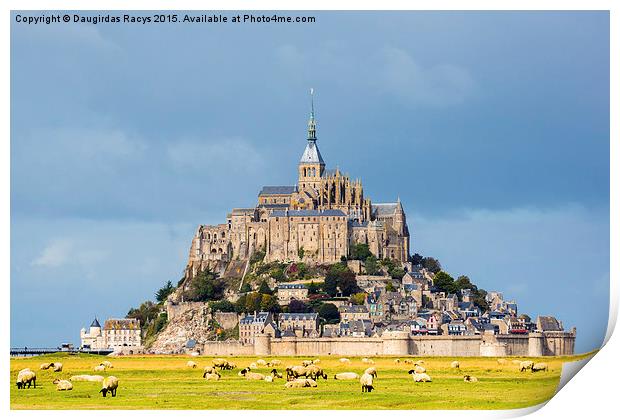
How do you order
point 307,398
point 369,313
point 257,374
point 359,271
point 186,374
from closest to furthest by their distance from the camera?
point 307,398 → point 257,374 → point 186,374 → point 369,313 → point 359,271

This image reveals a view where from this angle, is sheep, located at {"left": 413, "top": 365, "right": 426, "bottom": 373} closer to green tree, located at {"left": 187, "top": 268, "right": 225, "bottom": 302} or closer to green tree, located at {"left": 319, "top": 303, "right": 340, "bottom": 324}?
green tree, located at {"left": 319, "top": 303, "right": 340, "bottom": 324}

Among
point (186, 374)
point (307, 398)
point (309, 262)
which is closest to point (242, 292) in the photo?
point (309, 262)

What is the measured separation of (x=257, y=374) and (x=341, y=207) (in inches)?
1182

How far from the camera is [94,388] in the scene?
48.8 metres

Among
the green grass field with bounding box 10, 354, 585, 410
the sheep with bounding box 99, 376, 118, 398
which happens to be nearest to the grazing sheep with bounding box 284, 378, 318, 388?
the green grass field with bounding box 10, 354, 585, 410

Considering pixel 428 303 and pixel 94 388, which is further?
pixel 428 303

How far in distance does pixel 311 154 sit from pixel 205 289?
8.76m

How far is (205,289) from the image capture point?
78625 mm

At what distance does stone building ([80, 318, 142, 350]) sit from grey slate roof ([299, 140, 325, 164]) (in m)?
11.1

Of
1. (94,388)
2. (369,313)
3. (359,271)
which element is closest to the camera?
(94,388)

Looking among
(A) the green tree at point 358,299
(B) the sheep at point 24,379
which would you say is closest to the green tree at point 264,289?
(A) the green tree at point 358,299

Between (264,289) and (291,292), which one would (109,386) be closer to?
(291,292)

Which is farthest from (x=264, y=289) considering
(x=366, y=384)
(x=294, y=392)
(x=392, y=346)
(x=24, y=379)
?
(x=294, y=392)
